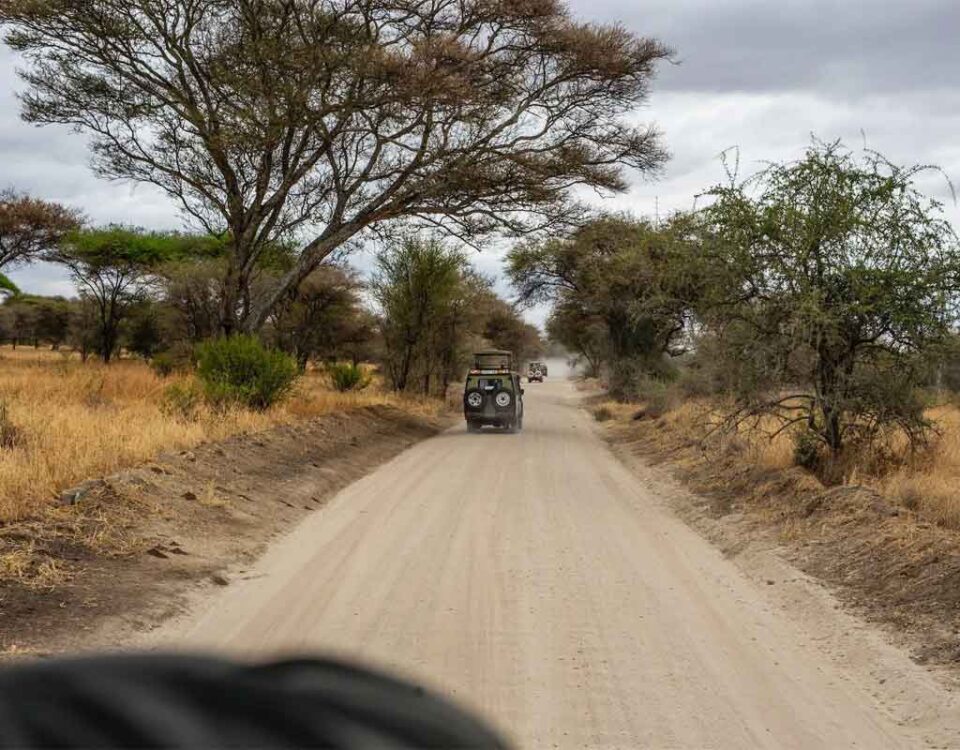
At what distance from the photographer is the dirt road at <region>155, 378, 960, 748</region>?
4.97 meters

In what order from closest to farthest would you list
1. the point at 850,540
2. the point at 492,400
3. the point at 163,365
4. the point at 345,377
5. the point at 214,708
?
the point at 214,708 → the point at 850,540 → the point at 492,400 → the point at 163,365 → the point at 345,377

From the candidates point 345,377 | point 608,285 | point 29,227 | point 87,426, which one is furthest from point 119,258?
point 87,426

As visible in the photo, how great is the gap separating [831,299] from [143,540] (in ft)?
29.3

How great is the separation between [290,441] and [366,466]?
142 cm

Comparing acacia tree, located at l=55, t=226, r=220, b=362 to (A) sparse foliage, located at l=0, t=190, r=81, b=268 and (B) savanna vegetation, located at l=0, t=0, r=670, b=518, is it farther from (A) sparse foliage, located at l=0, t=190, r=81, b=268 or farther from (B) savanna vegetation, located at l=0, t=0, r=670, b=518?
(B) savanna vegetation, located at l=0, t=0, r=670, b=518

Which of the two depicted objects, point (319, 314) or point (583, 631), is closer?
point (583, 631)

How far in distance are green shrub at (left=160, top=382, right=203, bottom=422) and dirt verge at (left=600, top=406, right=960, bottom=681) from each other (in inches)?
347

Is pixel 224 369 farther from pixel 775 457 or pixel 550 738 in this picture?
pixel 550 738

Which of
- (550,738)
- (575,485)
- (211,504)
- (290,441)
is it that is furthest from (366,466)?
(550,738)

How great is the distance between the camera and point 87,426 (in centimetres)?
1366

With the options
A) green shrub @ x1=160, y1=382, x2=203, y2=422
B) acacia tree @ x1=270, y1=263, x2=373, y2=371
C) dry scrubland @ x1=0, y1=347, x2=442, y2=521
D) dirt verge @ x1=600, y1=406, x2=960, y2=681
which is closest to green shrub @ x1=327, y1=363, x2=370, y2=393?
dry scrubland @ x1=0, y1=347, x2=442, y2=521

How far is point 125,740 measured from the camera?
3.62ft

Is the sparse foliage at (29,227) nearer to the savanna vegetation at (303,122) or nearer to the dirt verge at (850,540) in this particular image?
the savanna vegetation at (303,122)

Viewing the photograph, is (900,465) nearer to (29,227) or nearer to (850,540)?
(850,540)
